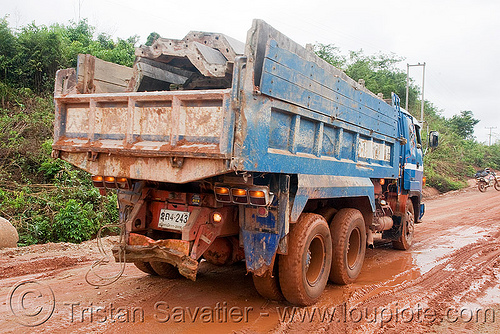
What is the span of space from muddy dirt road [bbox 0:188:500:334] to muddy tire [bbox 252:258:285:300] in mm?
120

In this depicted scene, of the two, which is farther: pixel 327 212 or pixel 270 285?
pixel 327 212

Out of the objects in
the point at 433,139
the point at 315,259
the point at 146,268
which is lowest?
the point at 146,268

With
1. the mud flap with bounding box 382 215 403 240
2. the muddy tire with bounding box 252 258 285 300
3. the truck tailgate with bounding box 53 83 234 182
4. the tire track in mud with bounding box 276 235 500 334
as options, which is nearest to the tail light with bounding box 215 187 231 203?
the truck tailgate with bounding box 53 83 234 182

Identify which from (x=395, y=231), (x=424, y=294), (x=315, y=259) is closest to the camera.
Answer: (x=315, y=259)

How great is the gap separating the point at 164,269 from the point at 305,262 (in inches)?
73.6

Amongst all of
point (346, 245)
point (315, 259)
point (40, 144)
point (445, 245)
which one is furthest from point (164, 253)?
point (40, 144)

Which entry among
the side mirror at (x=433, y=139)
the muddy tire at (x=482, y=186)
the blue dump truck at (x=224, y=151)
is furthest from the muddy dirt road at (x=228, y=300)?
the muddy tire at (x=482, y=186)

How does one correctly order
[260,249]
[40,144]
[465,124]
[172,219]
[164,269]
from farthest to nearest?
[465,124] → [40,144] → [164,269] → [172,219] → [260,249]

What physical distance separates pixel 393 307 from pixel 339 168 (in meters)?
1.68

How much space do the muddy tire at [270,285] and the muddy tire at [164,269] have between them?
1.31 metres

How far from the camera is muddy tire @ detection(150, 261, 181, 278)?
5020 mm

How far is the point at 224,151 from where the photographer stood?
10.8 feet

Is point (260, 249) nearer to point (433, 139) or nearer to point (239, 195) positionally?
point (239, 195)

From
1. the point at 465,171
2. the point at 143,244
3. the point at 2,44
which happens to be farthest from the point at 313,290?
the point at 465,171
